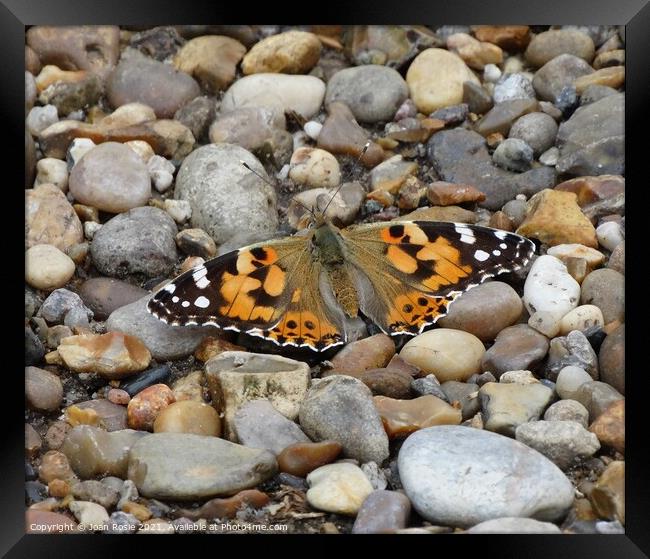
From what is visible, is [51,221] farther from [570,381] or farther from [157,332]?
[570,381]

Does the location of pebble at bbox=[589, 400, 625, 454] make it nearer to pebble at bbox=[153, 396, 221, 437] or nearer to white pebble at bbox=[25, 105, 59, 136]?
pebble at bbox=[153, 396, 221, 437]

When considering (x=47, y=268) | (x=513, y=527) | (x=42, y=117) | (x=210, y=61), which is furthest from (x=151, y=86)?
(x=513, y=527)

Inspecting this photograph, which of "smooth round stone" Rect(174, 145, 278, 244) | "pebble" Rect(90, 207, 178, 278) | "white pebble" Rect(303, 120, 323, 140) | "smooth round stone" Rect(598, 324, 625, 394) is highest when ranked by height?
"white pebble" Rect(303, 120, 323, 140)

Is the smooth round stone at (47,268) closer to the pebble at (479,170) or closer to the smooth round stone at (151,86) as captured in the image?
the smooth round stone at (151,86)

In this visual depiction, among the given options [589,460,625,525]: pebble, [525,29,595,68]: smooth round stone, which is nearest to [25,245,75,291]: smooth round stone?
[589,460,625,525]: pebble
